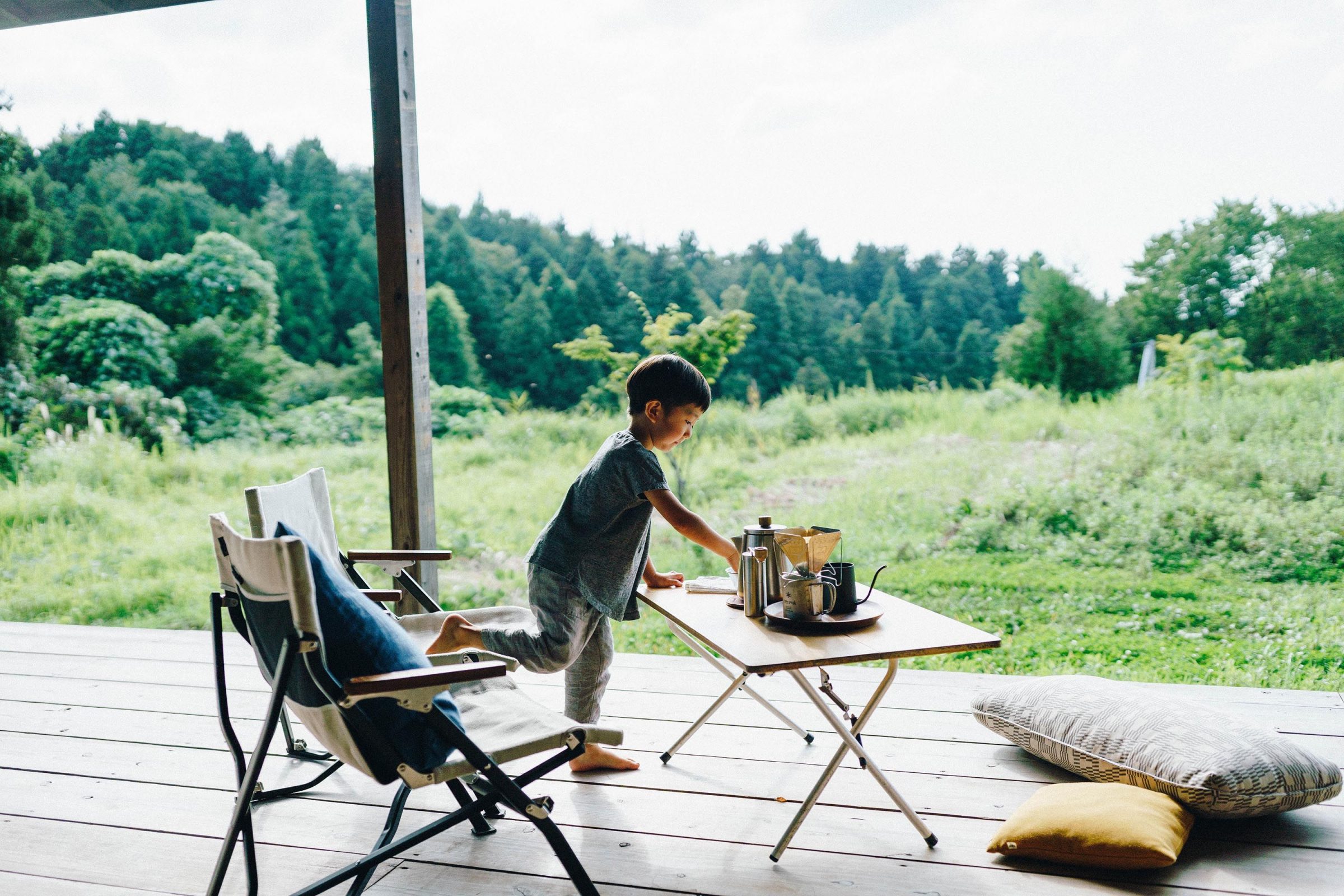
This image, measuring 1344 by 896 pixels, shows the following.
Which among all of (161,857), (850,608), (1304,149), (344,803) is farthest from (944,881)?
(1304,149)

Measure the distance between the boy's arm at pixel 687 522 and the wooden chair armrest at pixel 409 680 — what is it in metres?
0.76

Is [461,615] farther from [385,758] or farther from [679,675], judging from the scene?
[679,675]

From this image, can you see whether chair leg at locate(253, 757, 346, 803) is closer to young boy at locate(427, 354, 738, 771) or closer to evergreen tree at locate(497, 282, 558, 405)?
young boy at locate(427, 354, 738, 771)

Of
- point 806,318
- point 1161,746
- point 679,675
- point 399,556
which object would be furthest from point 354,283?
point 1161,746

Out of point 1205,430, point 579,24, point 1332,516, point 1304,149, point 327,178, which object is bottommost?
point 1332,516

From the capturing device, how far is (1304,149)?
5207 millimetres

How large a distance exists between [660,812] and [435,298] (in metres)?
5.74

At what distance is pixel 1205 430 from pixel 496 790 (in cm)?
512

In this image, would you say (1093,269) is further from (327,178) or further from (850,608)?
(327,178)

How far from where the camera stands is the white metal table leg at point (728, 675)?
250 cm

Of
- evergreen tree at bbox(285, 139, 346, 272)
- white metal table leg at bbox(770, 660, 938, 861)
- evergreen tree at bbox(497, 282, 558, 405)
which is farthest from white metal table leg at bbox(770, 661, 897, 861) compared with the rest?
evergreen tree at bbox(285, 139, 346, 272)

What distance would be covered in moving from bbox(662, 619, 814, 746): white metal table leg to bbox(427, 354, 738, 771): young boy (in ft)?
0.48

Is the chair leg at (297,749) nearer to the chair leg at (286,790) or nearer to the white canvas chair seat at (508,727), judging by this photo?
the chair leg at (286,790)

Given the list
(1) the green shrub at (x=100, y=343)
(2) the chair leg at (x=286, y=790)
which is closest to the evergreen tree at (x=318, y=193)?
(1) the green shrub at (x=100, y=343)
